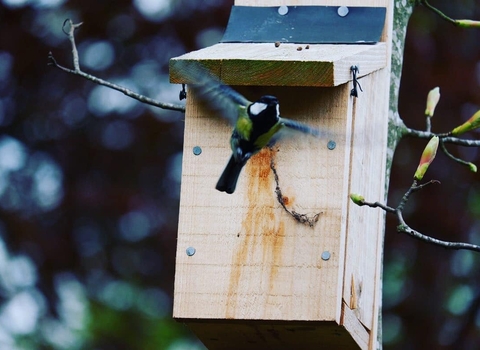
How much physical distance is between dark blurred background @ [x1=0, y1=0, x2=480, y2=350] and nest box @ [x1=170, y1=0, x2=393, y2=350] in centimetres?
320

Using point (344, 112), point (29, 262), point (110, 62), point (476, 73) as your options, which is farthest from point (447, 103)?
point (344, 112)

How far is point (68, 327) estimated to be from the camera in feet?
25.3

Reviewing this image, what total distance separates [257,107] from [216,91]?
21cm

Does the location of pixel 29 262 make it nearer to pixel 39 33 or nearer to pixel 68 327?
pixel 68 327

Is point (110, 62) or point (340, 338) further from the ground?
point (110, 62)

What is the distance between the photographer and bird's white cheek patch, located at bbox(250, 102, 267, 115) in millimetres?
3840

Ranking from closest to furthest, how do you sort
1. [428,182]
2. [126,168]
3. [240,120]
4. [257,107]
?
[428,182] < [257,107] < [240,120] < [126,168]

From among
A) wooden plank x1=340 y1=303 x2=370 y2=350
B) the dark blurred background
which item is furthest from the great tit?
the dark blurred background

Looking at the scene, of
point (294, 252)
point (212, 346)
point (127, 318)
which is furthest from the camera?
point (127, 318)

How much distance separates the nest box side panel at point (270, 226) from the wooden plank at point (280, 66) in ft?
0.34

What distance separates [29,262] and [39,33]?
1187 mm

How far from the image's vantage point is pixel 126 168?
7414mm

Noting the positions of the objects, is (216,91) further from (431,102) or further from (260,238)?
(431,102)

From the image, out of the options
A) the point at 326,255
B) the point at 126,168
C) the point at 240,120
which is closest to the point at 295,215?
the point at 326,255
